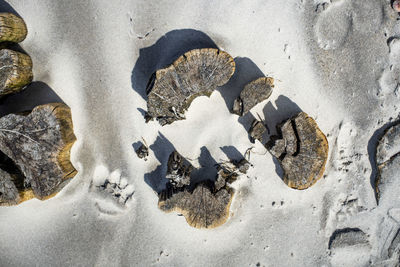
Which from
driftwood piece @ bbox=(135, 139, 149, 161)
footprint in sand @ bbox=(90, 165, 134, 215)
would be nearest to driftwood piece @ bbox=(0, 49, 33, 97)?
footprint in sand @ bbox=(90, 165, 134, 215)

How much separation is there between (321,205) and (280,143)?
2.25m

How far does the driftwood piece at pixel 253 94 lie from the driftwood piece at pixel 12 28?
5.98 meters

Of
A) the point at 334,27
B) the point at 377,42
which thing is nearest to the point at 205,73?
the point at 334,27

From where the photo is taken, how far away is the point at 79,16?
6.79 meters

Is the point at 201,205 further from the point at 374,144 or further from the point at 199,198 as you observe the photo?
the point at 374,144

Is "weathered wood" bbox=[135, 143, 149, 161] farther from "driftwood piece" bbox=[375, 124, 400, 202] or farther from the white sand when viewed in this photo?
"driftwood piece" bbox=[375, 124, 400, 202]

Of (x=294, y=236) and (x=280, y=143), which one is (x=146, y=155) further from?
(x=294, y=236)

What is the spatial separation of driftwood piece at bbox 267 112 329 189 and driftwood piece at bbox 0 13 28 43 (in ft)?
23.9

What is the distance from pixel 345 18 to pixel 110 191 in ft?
26.1

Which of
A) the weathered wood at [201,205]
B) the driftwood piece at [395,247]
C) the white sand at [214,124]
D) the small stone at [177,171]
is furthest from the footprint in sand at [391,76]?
the small stone at [177,171]

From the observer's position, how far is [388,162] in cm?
691

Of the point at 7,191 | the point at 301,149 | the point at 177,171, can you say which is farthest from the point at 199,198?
the point at 7,191

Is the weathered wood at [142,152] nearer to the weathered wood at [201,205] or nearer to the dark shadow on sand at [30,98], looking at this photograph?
the weathered wood at [201,205]

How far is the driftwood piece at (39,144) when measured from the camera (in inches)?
246
